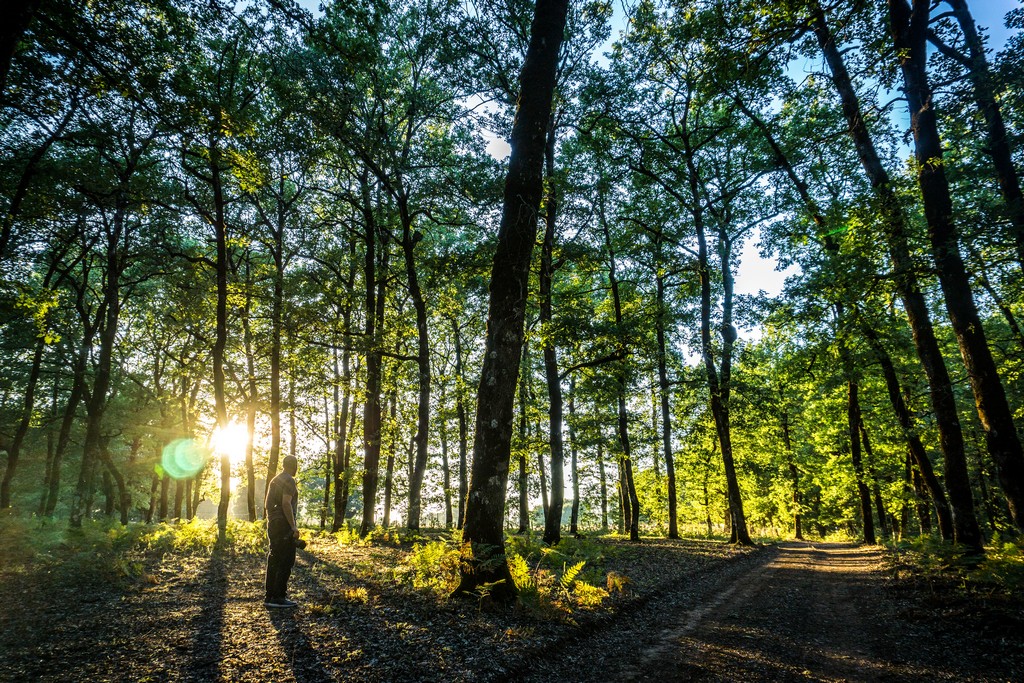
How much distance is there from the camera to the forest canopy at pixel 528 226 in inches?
316

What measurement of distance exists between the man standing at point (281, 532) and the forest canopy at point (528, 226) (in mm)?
3091

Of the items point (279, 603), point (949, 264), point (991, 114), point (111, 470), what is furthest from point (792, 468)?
point (111, 470)

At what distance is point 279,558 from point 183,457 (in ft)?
100

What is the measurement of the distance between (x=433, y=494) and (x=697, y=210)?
970 inches

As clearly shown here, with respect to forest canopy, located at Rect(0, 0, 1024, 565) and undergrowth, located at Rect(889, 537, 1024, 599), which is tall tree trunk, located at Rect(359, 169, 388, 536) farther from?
undergrowth, located at Rect(889, 537, 1024, 599)

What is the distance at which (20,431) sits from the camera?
19.1m

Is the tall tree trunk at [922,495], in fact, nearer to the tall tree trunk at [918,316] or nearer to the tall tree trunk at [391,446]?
the tall tree trunk at [918,316]

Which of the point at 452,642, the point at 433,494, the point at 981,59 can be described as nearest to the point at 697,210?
the point at 981,59

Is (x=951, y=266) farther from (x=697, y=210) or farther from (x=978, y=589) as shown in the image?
Answer: (x=697, y=210)

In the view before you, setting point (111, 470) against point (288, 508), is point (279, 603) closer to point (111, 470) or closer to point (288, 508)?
point (288, 508)

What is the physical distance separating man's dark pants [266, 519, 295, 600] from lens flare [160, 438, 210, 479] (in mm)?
28718

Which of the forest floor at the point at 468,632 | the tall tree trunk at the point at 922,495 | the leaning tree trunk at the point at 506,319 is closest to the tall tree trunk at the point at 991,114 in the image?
the forest floor at the point at 468,632

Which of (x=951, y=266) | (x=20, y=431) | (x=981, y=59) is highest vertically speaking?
(x=981, y=59)

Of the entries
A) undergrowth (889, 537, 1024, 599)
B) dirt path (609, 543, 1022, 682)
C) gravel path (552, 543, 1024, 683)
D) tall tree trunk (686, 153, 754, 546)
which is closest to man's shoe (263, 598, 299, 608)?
gravel path (552, 543, 1024, 683)
